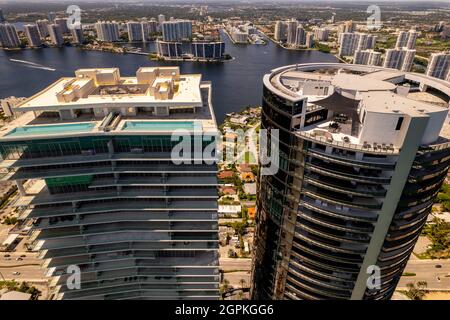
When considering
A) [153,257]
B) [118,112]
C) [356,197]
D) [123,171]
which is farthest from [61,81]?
[356,197]

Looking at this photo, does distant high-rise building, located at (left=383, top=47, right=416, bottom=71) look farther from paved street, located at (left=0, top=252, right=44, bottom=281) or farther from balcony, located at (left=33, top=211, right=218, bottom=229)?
paved street, located at (left=0, top=252, right=44, bottom=281)

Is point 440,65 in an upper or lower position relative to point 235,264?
upper

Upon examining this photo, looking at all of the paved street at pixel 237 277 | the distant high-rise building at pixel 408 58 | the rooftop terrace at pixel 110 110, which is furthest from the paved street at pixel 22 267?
the distant high-rise building at pixel 408 58

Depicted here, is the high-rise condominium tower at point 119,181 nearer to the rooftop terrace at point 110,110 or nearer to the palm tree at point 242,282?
the rooftop terrace at point 110,110

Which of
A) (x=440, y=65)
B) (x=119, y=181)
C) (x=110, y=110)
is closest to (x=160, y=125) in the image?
(x=110, y=110)

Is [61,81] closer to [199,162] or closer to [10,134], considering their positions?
[10,134]

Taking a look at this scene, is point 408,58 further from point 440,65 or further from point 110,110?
point 110,110
